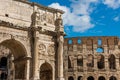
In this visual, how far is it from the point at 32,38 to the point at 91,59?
2448 cm

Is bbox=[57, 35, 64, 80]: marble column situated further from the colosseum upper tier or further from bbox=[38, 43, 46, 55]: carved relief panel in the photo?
the colosseum upper tier

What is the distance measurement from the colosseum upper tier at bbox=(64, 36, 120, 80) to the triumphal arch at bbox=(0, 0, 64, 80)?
67.2ft

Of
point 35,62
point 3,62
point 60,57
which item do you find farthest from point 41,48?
point 3,62

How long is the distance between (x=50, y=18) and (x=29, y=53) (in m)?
3.86

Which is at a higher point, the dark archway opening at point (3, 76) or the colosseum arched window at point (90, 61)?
the colosseum arched window at point (90, 61)

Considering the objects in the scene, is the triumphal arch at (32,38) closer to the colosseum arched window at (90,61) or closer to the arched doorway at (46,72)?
the arched doorway at (46,72)

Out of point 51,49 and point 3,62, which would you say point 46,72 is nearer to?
point 51,49

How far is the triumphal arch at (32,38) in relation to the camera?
1798cm

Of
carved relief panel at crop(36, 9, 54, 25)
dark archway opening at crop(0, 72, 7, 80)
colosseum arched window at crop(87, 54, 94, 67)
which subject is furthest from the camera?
colosseum arched window at crop(87, 54, 94, 67)

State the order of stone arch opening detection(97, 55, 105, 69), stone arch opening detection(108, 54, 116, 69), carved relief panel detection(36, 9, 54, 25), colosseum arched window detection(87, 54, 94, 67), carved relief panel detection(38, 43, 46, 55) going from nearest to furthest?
carved relief panel detection(38, 43, 46, 55) → carved relief panel detection(36, 9, 54, 25) → stone arch opening detection(108, 54, 116, 69) → colosseum arched window detection(87, 54, 94, 67) → stone arch opening detection(97, 55, 105, 69)

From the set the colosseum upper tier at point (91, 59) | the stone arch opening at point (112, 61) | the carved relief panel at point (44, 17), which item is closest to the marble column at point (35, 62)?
the carved relief panel at point (44, 17)

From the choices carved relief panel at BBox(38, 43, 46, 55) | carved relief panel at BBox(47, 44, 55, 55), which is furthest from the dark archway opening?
carved relief panel at BBox(38, 43, 46, 55)

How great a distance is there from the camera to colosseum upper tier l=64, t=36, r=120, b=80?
40.2 m

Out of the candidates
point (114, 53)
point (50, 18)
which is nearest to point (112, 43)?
point (114, 53)
